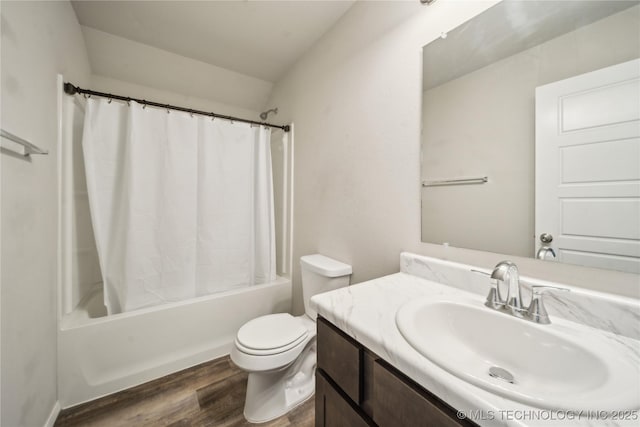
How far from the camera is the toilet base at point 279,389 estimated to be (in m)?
1.20

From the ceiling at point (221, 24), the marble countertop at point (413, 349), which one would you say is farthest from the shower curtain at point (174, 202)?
the marble countertop at point (413, 349)

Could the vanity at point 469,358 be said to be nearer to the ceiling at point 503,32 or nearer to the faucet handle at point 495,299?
the faucet handle at point 495,299

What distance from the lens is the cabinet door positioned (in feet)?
2.13

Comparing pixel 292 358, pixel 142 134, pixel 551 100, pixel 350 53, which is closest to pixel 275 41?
pixel 350 53

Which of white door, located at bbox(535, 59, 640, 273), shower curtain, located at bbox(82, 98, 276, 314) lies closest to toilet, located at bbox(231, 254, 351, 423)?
shower curtain, located at bbox(82, 98, 276, 314)

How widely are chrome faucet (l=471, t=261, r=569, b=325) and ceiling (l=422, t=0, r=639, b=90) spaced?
0.75 m

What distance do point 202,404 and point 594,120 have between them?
2050 millimetres

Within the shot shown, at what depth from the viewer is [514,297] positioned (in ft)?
2.27

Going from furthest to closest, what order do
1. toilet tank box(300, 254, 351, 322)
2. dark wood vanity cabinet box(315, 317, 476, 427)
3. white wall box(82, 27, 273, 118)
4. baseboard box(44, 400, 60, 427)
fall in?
white wall box(82, 27, 273, 118) → toilet tank box(300, 254, 351, 322) → baseboard box(44, 400, 60, 427) → dark wood vanity cabinet box(315, 317, 476, 427)

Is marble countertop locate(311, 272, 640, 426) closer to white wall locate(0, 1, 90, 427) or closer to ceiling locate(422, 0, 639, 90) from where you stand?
ceiling locate(422, 0, 639, 90)

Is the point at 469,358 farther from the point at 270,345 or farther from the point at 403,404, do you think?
the point at 270,345

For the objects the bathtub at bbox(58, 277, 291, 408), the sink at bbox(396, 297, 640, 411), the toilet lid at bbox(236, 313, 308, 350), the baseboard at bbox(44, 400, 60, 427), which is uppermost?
the sink at bbox(396, 297, 640, 411)

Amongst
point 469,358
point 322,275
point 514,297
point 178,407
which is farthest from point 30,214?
point 514,297

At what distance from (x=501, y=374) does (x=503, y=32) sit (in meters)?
1.12
